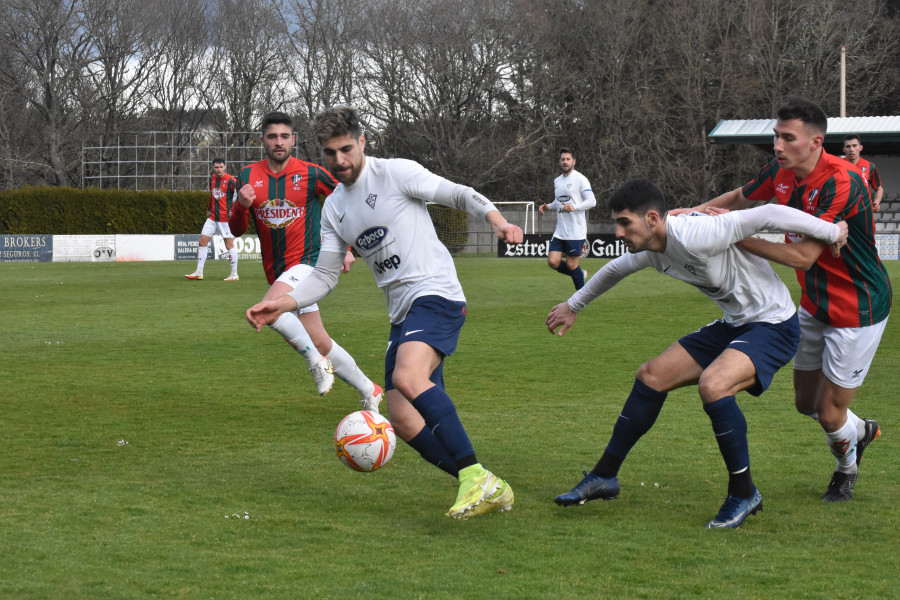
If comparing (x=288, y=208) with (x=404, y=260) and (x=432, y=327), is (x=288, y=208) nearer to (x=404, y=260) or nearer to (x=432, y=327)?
(x=404, y=260)

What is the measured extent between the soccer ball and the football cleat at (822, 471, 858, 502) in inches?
85.8

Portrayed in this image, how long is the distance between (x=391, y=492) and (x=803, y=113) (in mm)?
2765

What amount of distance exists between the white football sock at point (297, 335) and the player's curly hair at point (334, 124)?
2.88 m

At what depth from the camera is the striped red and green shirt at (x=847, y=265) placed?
16.7 feet

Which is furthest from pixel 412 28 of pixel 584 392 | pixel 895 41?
pixel 584 392

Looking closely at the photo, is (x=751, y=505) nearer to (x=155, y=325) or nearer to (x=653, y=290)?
(x=155, y=325)

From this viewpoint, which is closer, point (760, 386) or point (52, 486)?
point (760, 386)

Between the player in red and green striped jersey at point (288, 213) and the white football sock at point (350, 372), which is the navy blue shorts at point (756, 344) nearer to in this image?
the white football sock at point (350, 372)

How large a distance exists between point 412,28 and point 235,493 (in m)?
40.2

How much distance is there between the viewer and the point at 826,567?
13.3 feet

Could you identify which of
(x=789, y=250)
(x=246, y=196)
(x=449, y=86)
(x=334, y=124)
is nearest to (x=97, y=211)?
(x=449, y=86)

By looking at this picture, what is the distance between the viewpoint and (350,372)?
24.6 feet

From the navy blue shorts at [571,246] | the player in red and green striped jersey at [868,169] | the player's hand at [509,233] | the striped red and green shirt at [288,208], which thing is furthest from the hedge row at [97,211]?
the player's hand at [509,233]

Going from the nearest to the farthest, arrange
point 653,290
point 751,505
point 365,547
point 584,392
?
point 365,547, point 751,505, point 584,392, point 653,290
